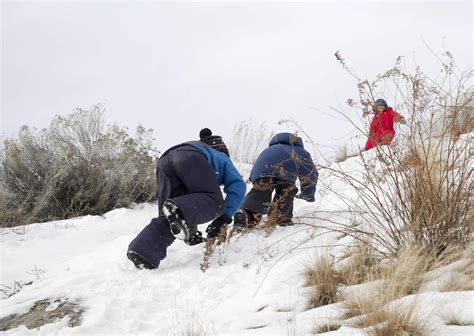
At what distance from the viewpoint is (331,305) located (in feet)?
7.38

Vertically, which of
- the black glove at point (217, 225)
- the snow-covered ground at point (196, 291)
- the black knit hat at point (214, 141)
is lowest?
the snow-covered ground at point (196, 291)

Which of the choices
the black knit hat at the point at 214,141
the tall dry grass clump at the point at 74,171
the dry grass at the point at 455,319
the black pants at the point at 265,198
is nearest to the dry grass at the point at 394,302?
the dry grass at the point at 455,319

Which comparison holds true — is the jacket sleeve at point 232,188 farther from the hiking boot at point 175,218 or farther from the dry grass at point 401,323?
the dry grass at point 401,323

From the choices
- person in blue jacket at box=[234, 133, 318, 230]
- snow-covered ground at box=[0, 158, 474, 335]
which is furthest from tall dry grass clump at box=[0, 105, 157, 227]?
person in blue jacket at box=[234, 133, 318, 230]

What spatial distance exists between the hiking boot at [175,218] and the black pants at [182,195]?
0.11ft

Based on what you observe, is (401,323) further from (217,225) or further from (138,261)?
(217,225)

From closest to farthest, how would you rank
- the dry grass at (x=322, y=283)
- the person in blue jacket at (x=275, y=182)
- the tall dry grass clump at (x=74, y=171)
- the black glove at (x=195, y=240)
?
the dry grass at (x=322, y=283) → the black glove at (x=195, y=240) → the person in blue jacket at (x=275, y=182) → the tall dry grass clump at (x=74, y=171)

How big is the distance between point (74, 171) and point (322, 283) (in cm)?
550

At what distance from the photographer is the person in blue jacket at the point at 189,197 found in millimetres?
3363

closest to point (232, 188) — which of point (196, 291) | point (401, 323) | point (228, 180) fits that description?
point (228, 180)

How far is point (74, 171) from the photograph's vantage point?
7.07 meters

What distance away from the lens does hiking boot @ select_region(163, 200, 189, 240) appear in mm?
3359

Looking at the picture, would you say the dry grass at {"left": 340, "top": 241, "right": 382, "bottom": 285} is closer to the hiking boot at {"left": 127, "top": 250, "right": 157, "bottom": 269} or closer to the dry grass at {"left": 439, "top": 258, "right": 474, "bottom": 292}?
the dry grass at {"left": 439, "top": 258, "right": 474, "bottom": 292}

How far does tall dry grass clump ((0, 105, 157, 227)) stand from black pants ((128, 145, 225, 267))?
126 inches
